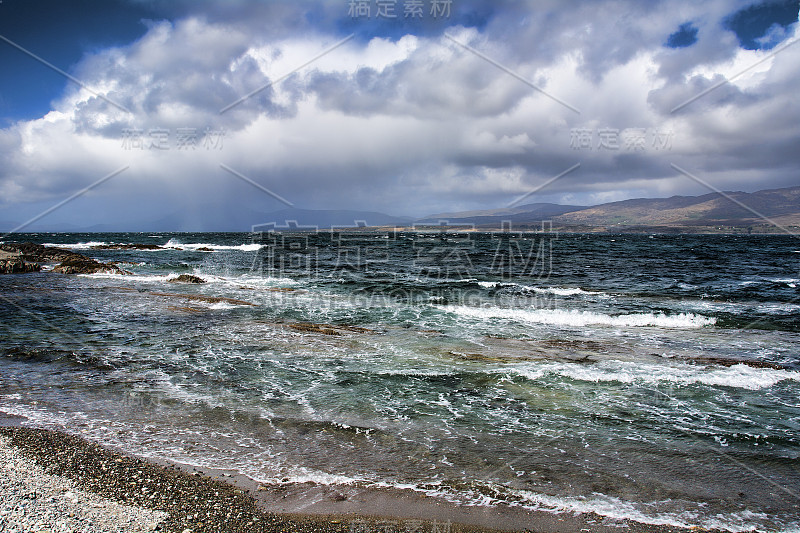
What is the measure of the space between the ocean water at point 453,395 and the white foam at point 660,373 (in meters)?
0.08

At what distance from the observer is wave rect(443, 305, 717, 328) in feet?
57.9

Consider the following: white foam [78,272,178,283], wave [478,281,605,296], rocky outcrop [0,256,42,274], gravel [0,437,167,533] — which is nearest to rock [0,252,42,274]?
rocky outcrop [0,256,42,274]

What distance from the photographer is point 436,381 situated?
33.7 ft

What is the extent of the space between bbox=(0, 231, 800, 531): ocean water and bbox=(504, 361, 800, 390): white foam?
0.08 meters

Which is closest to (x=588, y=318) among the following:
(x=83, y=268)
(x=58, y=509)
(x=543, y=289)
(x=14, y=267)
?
(x=543, y=289)

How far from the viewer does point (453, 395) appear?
938 centimetres

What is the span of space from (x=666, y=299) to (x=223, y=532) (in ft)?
83.3

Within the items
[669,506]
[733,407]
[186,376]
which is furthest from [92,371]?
[733,407]

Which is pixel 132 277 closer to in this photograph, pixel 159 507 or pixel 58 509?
pixel 58 509

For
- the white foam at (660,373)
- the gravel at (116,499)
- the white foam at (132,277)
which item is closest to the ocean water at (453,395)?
the white foam at (660,373)

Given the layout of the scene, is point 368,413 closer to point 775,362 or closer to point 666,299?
point 775,362

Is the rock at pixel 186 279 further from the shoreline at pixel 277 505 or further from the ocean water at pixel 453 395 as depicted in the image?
the shoreline at pixel 277 505

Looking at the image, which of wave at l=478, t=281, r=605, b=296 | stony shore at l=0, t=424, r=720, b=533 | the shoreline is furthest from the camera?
wave at l=478, t=281, r=605, b=296

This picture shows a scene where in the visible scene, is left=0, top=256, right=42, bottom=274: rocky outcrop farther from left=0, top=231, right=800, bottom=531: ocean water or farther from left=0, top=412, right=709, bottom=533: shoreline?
left=0, top=412, right=709, bottom=533: shoreline
